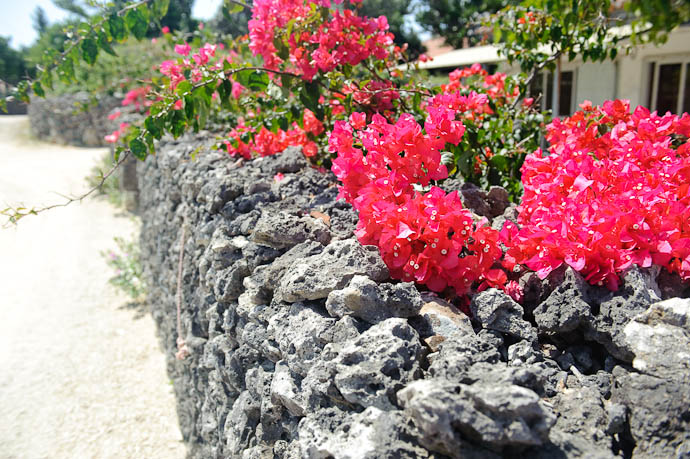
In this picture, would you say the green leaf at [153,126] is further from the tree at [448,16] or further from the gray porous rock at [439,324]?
the tree at [448,16]

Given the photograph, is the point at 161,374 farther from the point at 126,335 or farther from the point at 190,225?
the point at 190,225

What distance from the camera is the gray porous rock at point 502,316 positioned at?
1.40 meters

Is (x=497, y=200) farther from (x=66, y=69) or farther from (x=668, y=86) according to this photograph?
(x=668, y=86)

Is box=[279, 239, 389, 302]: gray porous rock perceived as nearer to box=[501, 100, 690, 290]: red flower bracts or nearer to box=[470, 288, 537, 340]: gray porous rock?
box=[470, 288, 537, 340]: gray porous rock

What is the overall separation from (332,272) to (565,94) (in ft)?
28.0

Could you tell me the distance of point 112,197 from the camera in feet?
30.5

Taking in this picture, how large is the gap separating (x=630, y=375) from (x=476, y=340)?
1.12 ft

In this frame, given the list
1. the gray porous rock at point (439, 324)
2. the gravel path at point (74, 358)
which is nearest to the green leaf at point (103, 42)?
the gravel path at point (74, 358)

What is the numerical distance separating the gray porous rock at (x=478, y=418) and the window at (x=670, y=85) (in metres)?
7.82

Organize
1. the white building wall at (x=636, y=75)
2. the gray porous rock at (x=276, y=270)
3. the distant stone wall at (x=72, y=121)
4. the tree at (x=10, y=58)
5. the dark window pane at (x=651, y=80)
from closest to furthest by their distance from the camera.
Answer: the gray porous rock at (x=276, y=270) → the white building wall at (x=636, y=75) → the dark window pane at (x=651, y=80) → the distant stone wall at (x=72, y=121) → the tree at (x=10, y=58)

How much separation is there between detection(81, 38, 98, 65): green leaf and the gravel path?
2.76 feet

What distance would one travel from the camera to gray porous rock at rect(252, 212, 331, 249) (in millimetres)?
1926

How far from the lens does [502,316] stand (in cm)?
142

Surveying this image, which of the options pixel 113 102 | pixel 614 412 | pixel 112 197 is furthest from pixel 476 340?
pixel 113 102
